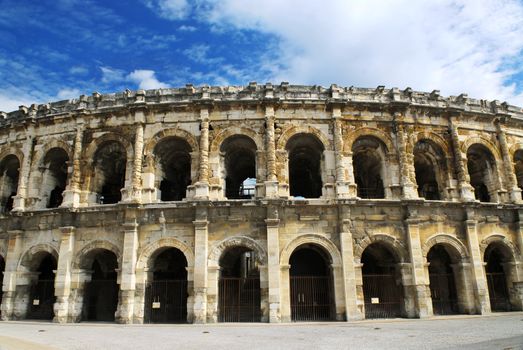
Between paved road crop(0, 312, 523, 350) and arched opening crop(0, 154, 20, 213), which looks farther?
arched opening crop(0, 154, 20, 213)

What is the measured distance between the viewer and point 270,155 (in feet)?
46.8

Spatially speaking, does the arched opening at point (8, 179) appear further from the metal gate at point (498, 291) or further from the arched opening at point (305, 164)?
the metal gate at point (498, 291)

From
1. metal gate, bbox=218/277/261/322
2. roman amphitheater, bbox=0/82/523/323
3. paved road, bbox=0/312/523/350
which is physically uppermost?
roman amphitheater, bbox=0/82/523/323

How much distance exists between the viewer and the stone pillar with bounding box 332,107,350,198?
551 inches

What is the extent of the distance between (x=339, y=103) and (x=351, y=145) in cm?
168

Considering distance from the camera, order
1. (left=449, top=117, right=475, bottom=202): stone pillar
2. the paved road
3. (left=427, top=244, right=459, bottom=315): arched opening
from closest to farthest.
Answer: the paved road → (left=449, top=117, right=475, bottom=202): stone pillar → (left=427, top=244, right=459, bottom=315): arched opening

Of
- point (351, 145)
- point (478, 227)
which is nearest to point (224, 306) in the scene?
point (351, 145)

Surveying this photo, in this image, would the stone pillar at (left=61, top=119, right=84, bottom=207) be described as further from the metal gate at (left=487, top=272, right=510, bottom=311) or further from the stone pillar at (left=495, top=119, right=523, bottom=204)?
the stone pillar at (left=495, top=119, right=523, bottom=204)

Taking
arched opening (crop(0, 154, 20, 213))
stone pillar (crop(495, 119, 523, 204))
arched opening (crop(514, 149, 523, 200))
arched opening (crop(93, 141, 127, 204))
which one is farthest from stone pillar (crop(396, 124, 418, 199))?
arched opening (crop(0, 154, 20, 213))

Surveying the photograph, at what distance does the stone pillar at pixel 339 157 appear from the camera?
14.0 meters

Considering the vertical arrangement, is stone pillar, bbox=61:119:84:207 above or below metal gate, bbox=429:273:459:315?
above

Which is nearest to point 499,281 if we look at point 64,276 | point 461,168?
point 461,168

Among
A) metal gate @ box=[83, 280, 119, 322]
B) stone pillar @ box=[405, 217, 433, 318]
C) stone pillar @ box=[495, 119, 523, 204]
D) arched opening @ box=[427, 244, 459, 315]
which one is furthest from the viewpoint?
stone pillar @ box=[495, 119, 523, 204]

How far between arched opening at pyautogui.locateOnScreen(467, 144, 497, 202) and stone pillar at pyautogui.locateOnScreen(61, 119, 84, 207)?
15.9 m
